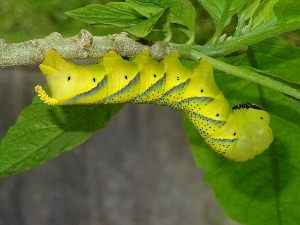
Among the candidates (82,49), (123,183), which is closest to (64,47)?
(82,49)

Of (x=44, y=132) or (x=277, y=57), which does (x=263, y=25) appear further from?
(x=44, y=132)

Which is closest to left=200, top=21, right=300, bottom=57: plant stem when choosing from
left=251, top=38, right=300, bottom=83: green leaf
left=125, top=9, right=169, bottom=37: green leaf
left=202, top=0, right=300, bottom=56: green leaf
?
left=202, top=0, right=300, bottom=56: green leaf

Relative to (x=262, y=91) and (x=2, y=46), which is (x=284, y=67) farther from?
(x=2, y=46)

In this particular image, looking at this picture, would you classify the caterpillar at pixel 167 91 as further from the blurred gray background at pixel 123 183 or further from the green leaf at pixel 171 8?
the blurred gray background at pixel 123 183

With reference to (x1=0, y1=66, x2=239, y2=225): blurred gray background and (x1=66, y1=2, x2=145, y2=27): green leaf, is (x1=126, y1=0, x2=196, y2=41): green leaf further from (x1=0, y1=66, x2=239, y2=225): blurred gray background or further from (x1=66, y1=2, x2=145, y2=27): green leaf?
(x1=0, y1=66, x2=239, y2=225): blurred gray background

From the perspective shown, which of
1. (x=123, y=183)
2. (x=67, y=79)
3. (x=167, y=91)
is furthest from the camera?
(x=123, y=183)

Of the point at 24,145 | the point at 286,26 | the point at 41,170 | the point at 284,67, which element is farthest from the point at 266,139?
the point at 41,170

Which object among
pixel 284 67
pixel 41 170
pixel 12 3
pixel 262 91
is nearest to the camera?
pixel 12 3
